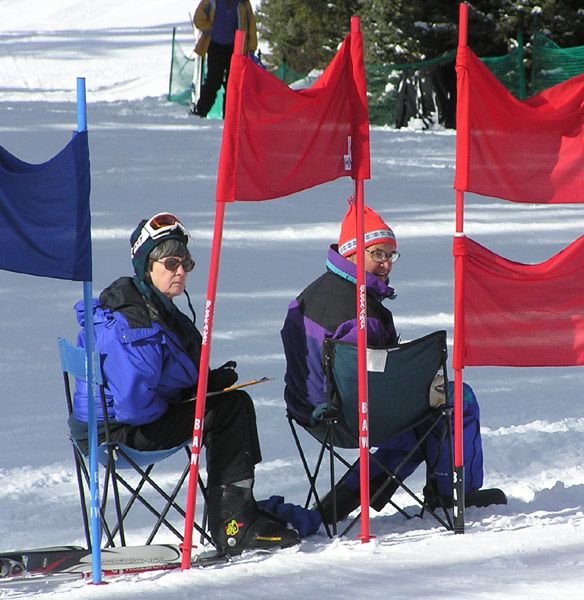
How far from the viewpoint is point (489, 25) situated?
70.6ft

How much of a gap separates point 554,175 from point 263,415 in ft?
8.60

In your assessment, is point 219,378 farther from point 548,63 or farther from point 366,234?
point 548,63

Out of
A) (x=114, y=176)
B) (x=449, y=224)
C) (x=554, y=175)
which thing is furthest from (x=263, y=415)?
(x=114, y=176)

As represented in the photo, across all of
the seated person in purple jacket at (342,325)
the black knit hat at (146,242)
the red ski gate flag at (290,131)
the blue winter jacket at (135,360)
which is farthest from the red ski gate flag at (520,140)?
the blue winter jacket at (135,360)

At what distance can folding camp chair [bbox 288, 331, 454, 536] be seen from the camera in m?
5.23

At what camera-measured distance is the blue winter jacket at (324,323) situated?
212 inches

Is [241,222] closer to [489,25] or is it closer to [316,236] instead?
[316,236]

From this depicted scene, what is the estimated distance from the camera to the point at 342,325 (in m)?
5.36

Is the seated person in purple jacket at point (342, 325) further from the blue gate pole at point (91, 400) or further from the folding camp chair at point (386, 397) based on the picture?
the blue gate pole at point (91, 400)

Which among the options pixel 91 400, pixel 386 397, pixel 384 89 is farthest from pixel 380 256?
pixel 384 89

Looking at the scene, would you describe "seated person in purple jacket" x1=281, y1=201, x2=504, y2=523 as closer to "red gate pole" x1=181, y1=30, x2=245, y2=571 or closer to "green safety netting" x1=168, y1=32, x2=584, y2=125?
"red gate pole" x1=181, y1=30, x2=245, y2=571

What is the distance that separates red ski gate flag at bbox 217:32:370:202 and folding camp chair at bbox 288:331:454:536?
2.19ft

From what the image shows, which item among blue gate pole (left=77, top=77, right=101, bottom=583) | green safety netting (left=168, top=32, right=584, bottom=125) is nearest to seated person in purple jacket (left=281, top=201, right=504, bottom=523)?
blue gate pole (left=77, top=77, right=101, bottom=583)

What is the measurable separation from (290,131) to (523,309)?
3.84ft
